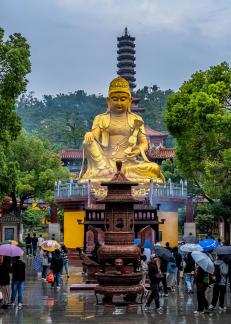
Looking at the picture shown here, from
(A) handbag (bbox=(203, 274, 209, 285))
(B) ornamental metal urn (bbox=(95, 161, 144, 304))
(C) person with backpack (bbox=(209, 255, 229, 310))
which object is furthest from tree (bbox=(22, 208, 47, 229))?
(A) handbag (bbox=(203, 274, 209, 285))

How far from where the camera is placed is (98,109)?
5118 inches

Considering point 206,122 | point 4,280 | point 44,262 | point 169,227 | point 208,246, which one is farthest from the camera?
point 169,227

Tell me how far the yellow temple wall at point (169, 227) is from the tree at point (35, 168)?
7461 millimetres

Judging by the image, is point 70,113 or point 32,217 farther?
point 70,113

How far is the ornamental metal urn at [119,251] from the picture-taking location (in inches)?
577

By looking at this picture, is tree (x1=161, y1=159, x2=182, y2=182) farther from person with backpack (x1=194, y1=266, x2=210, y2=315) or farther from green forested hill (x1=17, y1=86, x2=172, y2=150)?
person with backpack (x1=194, y1=266, x2=210, y2=315)

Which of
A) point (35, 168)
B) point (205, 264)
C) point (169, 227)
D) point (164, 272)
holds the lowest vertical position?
point (164, 272)

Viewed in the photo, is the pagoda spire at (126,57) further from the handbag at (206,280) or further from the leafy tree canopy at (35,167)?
the handbag at (206,280)

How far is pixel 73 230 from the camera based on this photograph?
36.1m

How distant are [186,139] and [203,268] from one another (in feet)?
38.4

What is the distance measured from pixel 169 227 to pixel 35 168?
9.64 m

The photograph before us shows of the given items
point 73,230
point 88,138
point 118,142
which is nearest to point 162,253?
point 73,230

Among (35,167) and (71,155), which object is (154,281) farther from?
(71,155)

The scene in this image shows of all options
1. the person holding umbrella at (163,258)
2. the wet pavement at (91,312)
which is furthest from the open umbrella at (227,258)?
the person holding umbrella at (163,258)
